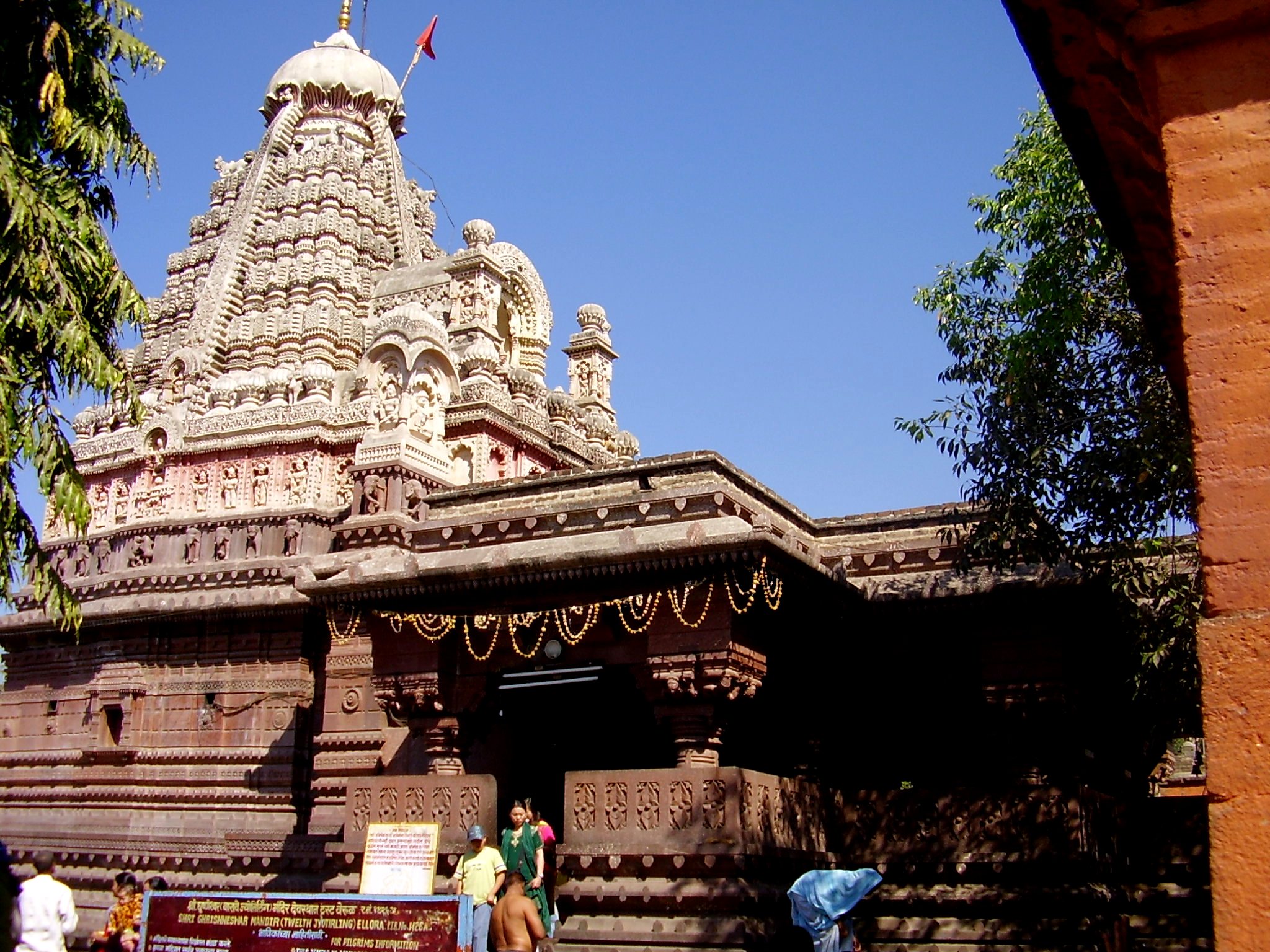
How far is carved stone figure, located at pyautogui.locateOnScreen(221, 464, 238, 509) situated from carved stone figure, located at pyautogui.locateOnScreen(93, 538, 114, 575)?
7.23 ft

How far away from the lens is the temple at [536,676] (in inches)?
488

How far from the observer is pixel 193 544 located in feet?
72.6

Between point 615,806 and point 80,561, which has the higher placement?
point 80,561

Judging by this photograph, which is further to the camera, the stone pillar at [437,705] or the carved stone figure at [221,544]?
the carved stone figure at [221,544]

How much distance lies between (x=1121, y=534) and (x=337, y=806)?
11119mm

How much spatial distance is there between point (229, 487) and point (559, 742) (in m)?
10.0

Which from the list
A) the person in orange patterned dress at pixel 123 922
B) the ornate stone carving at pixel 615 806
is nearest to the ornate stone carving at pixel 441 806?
the ornate stone carving at pixel 615 806

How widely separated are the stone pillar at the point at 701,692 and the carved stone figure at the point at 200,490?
1380 centimetres

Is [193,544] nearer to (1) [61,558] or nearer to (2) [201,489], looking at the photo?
(2) [201,489]

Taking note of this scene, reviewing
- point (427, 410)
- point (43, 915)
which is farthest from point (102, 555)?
point (43, 915)

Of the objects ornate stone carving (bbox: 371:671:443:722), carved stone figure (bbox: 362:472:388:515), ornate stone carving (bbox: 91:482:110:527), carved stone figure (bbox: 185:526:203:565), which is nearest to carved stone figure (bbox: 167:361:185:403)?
ornate stone carving (bbox: 91:482:110:527)

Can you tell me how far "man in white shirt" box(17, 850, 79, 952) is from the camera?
399 inches

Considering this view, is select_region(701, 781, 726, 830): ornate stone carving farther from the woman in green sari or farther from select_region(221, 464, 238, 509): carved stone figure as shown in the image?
select_region(221, 464, 238, 509): carved stone figure

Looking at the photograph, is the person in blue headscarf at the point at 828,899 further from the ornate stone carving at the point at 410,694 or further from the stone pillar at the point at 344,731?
the stone pillar at the point at 344,731
